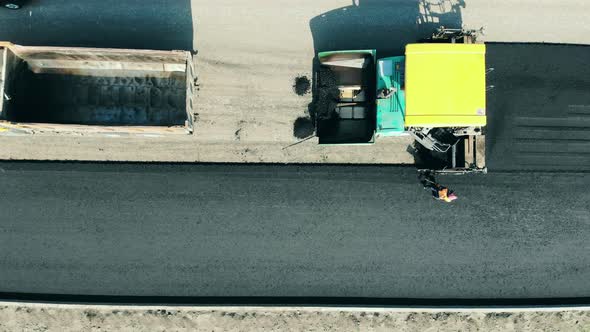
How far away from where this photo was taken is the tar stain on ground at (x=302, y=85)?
570 inches

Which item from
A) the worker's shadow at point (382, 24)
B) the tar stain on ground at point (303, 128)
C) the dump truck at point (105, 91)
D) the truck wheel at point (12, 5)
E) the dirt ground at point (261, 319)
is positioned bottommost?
the dirt ground at point (261, 319)

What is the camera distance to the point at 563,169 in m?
14.5

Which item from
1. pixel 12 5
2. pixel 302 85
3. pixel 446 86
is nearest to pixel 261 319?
pixel 302 85

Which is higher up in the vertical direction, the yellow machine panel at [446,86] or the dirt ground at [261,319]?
the yellow machine panel at [446,86]

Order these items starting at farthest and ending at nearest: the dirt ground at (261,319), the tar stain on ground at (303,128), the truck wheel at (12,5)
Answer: the tar stain on ground at (303,128) → the dirt ground at (261,319) → the truck wheel at (12,5)

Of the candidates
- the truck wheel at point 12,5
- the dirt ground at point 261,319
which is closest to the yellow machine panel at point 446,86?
the dirt ground at point 261,319

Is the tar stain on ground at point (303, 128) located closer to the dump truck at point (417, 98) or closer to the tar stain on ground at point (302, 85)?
the dump truck at point (417, 98)

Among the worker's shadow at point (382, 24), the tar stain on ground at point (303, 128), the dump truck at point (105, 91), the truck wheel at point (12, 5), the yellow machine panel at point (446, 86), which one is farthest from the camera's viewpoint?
the worker's shadow at point (382, 24)

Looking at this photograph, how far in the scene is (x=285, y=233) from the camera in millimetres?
14172

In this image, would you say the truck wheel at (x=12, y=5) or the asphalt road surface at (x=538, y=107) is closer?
the truck wheel at (x=12, y=5)

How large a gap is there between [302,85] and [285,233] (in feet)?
15.5

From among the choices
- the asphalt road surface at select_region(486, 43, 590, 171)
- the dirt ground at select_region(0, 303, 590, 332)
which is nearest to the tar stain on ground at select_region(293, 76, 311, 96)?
the asphalt road surface at select_region(486, 43, 590, 171)

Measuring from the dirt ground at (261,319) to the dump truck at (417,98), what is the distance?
16.2ft

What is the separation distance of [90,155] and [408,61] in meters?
10.0
